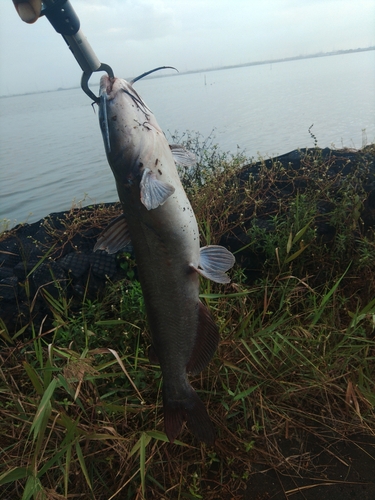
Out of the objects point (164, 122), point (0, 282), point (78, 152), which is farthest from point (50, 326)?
point (164, 122)

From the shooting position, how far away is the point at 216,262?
1.84m

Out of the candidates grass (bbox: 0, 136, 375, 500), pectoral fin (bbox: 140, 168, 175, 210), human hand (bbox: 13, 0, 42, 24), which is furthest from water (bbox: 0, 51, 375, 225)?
pectoral fin (bbox: 140, 168, 175, 210)

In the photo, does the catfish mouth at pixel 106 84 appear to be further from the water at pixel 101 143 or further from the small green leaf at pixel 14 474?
the water at pixel 101 143

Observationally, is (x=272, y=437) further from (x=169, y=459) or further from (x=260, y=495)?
(x=169, y=459)

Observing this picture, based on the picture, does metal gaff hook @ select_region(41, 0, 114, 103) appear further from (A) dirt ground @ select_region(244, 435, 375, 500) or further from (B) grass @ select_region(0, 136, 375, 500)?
(A) dirt ground @ select_region(244, 435, 375, 500)

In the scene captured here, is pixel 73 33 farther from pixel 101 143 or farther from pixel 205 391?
pixel 101 143

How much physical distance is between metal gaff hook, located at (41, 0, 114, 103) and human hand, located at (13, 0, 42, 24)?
4cm

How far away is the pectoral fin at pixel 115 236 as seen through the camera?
1726mm

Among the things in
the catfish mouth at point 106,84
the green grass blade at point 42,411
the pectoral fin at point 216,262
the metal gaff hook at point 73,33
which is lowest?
the green grass blade at point 42,411

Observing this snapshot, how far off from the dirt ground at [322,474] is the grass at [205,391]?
4 cm

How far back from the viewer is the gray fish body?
5.29ft

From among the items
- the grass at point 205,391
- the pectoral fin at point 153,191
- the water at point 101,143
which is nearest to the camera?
the pectoral fin at point 153,191

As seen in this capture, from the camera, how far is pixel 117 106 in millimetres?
1611

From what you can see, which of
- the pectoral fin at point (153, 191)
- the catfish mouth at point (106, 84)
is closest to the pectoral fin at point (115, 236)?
the pectoral fin at point (153, 191)
